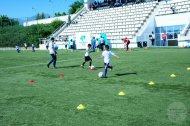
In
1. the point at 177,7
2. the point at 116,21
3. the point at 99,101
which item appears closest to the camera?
the point at 99,101

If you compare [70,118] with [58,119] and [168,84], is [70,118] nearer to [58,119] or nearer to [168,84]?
[58,119]

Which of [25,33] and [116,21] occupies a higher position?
[116,21]

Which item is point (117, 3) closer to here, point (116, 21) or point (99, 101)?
point (116, 21)

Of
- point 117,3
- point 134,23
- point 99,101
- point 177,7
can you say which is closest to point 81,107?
point 99,101

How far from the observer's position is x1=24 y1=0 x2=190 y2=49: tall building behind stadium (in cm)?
3856

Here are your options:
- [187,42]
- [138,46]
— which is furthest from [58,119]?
[138,46]

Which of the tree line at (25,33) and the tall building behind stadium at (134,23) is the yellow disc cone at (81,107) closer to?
the tall building behind stadium at (134,23)

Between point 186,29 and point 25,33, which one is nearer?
point 186,29

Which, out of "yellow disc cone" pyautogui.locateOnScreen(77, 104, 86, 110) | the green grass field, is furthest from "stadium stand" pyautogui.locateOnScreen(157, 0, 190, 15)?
"yellow disc cone" pyautogui.locateOnScreen(77, 104, 86, 110)

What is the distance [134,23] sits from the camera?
4303cm

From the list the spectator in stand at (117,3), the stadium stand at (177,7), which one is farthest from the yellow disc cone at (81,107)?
the spectator in stand at (117,3)

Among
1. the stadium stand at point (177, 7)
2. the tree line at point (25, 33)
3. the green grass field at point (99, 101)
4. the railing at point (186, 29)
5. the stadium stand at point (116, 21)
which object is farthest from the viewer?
the tree line at point (25, 33)

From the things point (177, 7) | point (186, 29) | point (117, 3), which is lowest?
point (186, 29)

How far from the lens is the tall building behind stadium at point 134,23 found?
38.6m
